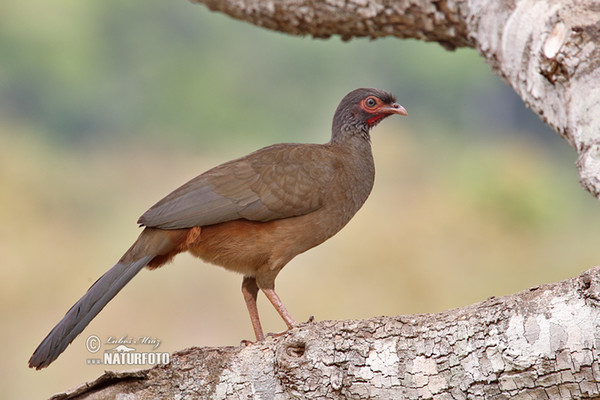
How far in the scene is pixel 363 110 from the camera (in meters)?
4.48

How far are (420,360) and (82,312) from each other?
168cm

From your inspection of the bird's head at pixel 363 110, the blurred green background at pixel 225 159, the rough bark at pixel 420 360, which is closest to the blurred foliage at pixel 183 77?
the blurred green background at pixel 225 159

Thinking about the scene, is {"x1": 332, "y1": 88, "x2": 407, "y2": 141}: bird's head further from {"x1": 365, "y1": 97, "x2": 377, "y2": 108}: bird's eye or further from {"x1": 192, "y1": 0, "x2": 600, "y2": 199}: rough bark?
{"x1": 192, "y1": 0, "x2": 600, "y2": 199}: rough bark

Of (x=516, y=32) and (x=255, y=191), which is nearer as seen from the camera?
(x=255, y=191)

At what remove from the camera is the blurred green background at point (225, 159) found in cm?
752

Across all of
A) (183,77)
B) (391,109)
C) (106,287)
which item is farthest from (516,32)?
(183,77)

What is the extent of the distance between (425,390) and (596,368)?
61 centimetres

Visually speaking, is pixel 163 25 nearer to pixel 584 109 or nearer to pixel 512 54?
pixel 512 54

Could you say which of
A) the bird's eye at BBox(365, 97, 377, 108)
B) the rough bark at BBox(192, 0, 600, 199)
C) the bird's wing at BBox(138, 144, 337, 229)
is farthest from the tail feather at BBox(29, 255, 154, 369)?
the rough bark at BBox(192, 0, 600, 199)

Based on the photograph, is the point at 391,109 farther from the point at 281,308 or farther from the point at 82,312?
the point at 82,312

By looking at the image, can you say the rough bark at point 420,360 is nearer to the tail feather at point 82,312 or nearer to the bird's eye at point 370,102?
the tail feather at point 82,312

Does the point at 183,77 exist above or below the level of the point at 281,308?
above

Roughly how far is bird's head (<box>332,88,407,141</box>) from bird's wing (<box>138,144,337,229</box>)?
1.20ft

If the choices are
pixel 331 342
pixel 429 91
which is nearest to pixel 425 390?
pixel 331 342
